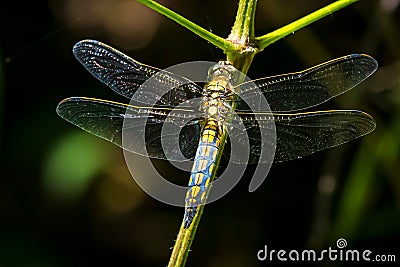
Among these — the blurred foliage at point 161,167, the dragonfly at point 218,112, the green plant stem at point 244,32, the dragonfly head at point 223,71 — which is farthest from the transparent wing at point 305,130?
the blurred foliage at point 161,167

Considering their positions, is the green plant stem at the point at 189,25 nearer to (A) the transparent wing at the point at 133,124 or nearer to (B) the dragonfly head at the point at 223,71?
(B) the dragonfly head at the point at 223,71

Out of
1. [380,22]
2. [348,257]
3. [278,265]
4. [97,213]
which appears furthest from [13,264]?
[380,22]

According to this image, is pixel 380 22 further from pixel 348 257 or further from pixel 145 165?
pixel 145 165

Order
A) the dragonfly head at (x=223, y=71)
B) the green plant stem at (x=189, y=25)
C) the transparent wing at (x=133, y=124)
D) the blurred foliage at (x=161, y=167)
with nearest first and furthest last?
the green plant stem at (x=189, y=25)
the dragonfly head at (x=223, y=71)
the transparent wing at (x=133, y=124)
the blurred foliage at (x=161, y=167)

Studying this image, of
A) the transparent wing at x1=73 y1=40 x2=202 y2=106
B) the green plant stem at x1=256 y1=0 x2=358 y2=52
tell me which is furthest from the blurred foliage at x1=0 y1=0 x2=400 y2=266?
the green plant stem at x1=256 y1=0 x2=358 y2=52

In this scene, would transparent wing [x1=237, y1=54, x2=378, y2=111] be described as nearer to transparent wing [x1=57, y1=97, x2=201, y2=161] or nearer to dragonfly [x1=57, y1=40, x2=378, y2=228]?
dragonfly [x1=57, y1=40, x2=378, y2=228]

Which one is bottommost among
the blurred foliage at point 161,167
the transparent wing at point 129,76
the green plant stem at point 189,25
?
the green plant stem at point 189,25
